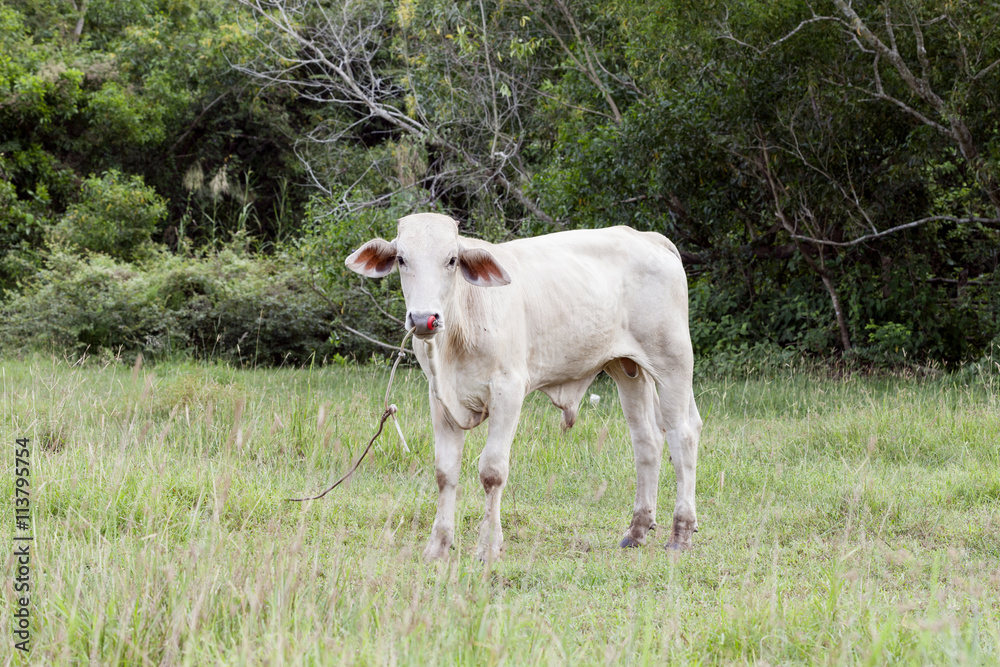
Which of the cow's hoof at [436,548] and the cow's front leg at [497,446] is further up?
the cow's front leg at [497,446]

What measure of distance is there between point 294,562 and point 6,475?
110 inches

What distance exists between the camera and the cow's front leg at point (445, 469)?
436 cm

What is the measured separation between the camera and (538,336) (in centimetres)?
458

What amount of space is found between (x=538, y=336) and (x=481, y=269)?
2.03 ft

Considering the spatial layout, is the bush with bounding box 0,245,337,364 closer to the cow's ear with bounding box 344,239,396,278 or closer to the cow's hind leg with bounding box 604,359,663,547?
the cow's hind leg with bounding box 604,359,663,547

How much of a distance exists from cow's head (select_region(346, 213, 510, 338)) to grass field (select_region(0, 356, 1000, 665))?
2.59 ft

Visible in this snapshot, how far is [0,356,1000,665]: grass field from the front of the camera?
8.91 ft

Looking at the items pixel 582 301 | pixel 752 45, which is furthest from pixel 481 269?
pixel 752 45

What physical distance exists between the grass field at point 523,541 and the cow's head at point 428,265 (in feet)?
2.59

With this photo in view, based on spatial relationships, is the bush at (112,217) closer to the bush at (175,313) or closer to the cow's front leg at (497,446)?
the bush at (175,313)

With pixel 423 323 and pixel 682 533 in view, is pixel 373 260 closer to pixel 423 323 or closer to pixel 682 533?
pixel 423 323

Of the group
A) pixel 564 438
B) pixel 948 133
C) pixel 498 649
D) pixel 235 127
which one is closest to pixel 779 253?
pixel 948 133

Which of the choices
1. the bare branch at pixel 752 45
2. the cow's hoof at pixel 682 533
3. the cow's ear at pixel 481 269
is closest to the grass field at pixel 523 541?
the cow's hoof at pixel 682 533

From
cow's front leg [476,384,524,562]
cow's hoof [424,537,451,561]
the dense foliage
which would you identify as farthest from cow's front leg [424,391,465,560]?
the dense foliage
